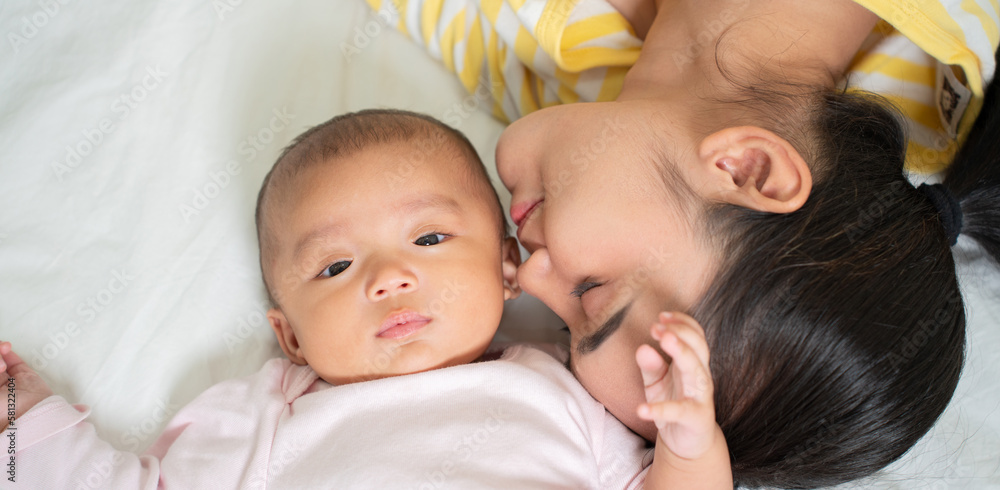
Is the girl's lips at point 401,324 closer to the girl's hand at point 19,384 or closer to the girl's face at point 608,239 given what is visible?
the girl's face at point 608,239

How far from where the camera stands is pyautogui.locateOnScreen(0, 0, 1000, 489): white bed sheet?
138cm

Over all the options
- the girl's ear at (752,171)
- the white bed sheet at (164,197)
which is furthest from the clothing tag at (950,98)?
the girl's ear at (752,171)

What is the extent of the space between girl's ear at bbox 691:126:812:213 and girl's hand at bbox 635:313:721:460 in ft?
0.70

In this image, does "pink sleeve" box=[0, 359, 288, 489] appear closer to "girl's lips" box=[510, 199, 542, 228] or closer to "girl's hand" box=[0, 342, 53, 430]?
"girl's hand" box=[0, 342, 53, 430]

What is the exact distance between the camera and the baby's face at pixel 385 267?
121 centimetres

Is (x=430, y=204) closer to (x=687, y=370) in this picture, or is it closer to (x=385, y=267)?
(x=385, y=267)

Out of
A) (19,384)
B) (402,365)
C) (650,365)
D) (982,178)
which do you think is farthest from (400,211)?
(982,178)

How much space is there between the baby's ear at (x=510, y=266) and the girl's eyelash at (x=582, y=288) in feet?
0.86

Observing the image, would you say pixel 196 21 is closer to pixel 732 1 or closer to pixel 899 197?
pixel 732 1

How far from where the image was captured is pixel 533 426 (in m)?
1.19

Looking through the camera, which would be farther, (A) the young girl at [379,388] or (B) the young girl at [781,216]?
(A) the young girl at [379,388]

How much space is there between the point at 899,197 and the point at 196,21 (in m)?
1.60

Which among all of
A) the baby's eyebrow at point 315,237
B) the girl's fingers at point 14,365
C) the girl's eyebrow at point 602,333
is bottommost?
the girl's eyebrow at point 602,333

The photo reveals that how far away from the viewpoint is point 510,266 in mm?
1452
